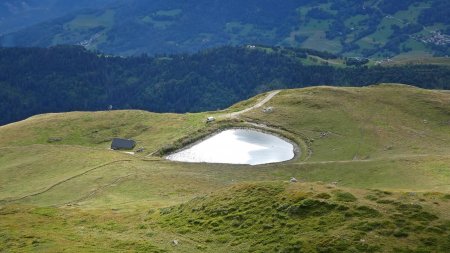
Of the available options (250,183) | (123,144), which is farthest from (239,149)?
(250,183)

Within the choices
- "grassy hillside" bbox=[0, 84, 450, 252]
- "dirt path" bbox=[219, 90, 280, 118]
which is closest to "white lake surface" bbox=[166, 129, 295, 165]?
"grassy hillside" bbox=[0, 84, 450, 252]

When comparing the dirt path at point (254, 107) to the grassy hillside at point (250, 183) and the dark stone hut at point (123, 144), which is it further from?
the dark stone hut at point (123, 144)

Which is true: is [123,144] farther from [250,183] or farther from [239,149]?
[250,183]

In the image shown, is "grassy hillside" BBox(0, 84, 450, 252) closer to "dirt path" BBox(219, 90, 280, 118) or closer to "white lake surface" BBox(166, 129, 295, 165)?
"dirt path" BBox(219, 90, 280, 118)

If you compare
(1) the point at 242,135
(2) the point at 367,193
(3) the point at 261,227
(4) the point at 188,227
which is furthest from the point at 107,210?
(1) the point at 242,135

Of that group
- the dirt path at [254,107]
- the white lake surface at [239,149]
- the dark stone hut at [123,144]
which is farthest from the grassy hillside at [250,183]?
the dark stone hut at [123,144]

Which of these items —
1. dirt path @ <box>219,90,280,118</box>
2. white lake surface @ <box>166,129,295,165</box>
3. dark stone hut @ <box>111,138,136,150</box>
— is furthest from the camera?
dirt path @ <box>219,90,280,118</box>
